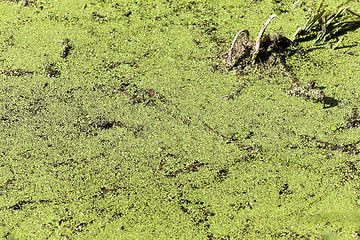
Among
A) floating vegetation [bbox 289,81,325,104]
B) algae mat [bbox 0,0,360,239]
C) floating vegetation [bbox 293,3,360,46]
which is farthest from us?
floating vegetation [bbox 293,3,360,46]

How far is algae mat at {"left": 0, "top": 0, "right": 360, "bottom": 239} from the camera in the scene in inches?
70.9

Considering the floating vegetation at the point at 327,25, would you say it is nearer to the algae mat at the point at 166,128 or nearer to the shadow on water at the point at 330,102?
the algae mat at the point at 166,128

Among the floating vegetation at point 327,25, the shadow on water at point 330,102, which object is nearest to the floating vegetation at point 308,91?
the shadow on water at point 330,102

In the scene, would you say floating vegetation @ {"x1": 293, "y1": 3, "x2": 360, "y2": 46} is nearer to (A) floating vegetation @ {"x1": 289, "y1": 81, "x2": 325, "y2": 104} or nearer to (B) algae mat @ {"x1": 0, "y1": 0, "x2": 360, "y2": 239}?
(B) algae mat @ {"x1": 0, "y1": 0, "x2": 360, "y2": 239}

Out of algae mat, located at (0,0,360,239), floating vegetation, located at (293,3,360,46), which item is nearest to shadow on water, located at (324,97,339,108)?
algae mat, located at (0,0,360,239)

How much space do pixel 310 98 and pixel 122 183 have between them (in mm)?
1184

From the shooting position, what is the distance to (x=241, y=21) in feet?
8.56

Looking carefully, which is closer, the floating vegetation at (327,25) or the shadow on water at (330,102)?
the shadow on water at (330,102)

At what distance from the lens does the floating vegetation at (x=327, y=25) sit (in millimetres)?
2426

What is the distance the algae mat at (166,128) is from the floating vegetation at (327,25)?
0.06 m

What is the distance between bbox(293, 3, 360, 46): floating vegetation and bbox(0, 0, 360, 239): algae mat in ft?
0.21

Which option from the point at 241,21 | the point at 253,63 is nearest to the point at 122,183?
the point at 253,63

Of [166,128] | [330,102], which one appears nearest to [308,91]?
[330,102]

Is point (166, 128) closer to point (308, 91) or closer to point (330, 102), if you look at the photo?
point (308, 91)
